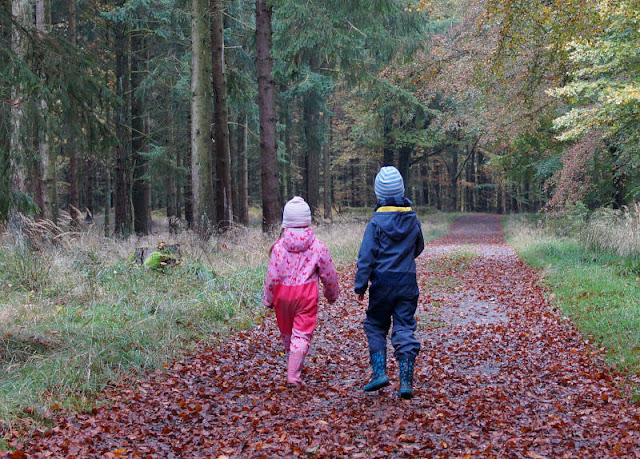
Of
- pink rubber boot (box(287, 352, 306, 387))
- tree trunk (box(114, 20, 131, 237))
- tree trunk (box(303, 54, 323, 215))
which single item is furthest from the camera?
tree trunk (box(303, 54, 323, 215))

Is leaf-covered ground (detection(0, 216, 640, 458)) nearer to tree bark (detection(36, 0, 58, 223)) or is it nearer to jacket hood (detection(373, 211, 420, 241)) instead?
jacket hood (detection(373, 211, 420, 241))

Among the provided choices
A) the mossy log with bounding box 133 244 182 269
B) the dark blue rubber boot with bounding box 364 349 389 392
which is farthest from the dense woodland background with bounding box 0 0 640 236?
the dark blue rubber boot with bounding box 364 349 389 392

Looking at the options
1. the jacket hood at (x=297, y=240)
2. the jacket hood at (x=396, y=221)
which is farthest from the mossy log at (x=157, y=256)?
the jacket hood at (x=396, y=221)

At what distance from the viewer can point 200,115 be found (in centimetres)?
1263

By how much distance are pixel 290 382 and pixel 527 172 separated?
24142 mm

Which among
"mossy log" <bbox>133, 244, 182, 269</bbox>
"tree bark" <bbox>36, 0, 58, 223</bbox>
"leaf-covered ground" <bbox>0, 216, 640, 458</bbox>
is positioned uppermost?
"tree bark" <bbox>36, 0, 58, 223</bbox>

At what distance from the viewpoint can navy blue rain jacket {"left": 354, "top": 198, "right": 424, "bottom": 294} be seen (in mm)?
5234

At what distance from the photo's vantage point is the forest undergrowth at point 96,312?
16.3ft

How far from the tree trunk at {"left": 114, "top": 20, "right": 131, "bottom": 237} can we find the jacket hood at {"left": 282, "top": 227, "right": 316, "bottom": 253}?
14.4 m

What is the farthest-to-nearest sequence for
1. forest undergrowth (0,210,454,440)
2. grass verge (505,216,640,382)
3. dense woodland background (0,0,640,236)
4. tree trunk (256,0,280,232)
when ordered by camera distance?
tree trunk (256,0,280,232)
grass verge (505,216,640,382)
dense woodland background (0,0,640,236)
forest undergrowth (0,210,454,440)

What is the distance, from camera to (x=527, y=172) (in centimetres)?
2716

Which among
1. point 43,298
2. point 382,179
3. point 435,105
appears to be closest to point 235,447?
point 382,179

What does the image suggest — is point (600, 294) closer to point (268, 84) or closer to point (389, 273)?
point (389, 273)

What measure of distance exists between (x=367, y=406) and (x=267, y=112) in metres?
A: 11.7
